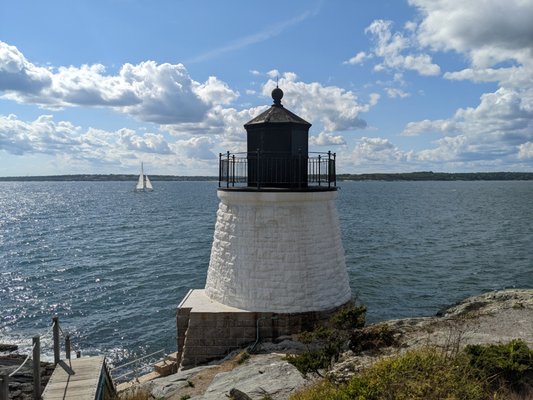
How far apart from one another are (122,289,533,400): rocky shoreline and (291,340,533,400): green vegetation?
Result: 872 millimetres

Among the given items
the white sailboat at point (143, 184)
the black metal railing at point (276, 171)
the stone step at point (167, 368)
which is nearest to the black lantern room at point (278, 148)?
the black metal railing at point (276, 171)

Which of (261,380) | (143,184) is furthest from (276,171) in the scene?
(143,184)

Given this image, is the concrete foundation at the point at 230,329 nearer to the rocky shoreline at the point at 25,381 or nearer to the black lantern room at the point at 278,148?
the rocky shoreline at the point at 25,381

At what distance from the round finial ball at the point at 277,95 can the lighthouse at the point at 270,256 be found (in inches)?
18.0

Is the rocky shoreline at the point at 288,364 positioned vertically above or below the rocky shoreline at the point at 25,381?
above

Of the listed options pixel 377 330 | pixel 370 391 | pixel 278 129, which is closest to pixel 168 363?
pixel 377 330

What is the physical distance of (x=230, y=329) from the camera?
1197 centimetres

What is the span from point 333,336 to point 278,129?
562cm

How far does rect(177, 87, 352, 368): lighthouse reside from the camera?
39.1ft

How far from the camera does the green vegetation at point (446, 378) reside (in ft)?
19.5

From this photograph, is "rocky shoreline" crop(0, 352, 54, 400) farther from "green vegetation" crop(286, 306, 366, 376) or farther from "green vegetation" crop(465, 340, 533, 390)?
"green vegetation" crop(465, 340, 533, 390)

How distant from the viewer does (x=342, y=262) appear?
13227mm

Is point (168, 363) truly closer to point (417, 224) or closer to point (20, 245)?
point (20, 245)

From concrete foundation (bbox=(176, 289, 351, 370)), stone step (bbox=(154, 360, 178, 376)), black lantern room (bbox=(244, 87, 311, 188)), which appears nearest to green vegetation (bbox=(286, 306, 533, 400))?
concrete foundation (bbox=(176, 289, 351, 370))
